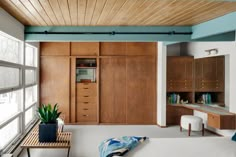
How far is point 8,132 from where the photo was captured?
4.29 metres

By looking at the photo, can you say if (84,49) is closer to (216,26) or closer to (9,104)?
(9,104)

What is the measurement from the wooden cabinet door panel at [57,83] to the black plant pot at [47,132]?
Answer: 302 centimetres

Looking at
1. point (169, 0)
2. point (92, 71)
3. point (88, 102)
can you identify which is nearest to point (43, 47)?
point (92, 71)

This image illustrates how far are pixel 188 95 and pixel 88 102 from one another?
2.97 meters

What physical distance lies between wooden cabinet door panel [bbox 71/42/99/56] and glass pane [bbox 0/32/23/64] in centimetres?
231

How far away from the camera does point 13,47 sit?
14.8 ft

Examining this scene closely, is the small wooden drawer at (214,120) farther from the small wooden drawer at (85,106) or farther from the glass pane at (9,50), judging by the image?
the glass pane at (9,50)

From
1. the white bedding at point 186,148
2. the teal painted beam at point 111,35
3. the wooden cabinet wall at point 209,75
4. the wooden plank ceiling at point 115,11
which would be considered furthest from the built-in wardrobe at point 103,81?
the white bedding at point 186,148

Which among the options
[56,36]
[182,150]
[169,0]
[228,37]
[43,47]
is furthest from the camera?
[43,47]

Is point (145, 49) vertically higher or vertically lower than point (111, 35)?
higher

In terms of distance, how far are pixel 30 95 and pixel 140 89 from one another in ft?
10.1

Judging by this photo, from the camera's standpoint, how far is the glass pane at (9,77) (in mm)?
3841

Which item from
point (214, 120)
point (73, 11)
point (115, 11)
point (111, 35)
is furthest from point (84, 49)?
point (214, 120)

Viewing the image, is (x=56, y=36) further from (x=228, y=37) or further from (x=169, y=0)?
(x=228, y=37)
